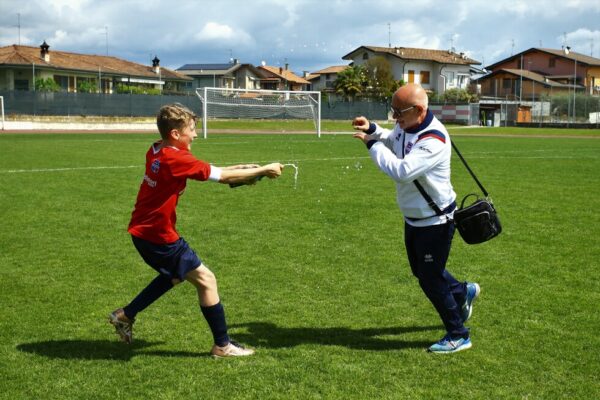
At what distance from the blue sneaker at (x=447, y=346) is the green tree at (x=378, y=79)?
7373 cm

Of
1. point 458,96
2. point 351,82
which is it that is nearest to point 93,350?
point 458,96

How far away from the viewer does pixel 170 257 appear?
199 inches

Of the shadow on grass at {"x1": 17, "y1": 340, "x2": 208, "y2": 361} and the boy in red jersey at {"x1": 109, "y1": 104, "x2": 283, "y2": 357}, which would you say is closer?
the boy in red jersey at {"x1": 109, "y1": 104, "x2": 283, "y2": 357}

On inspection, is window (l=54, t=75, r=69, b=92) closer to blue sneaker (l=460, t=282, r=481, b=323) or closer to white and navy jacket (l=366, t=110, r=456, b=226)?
blue sneaker (l=460, t=282, r=481, b=323)

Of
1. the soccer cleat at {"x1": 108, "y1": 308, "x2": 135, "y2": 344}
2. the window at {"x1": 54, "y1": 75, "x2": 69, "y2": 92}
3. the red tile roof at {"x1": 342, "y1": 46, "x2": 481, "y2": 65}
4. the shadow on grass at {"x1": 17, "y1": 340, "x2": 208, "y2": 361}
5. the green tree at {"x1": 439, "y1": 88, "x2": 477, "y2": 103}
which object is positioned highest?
the red tile roof at {"x1": 342, "y1": 46, "x2": 481, "y2": 65}

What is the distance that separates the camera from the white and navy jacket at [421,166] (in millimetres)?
4926

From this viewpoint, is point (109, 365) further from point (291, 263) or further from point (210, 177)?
point (291, 263)

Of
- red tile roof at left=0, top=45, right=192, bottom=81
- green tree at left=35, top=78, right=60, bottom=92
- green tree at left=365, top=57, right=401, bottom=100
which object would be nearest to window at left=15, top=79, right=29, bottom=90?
red tile roof at left=0, top=45, right=192, bottom=81

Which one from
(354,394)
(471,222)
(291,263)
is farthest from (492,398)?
(291,263)

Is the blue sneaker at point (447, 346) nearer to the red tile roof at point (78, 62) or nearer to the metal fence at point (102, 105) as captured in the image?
the metal fence at point (102, 105)

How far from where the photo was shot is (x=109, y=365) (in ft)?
16.6

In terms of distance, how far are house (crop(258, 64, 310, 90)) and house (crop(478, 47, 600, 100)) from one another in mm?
25416

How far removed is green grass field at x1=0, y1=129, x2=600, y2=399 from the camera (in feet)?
15.7

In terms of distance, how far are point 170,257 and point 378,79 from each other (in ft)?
250
